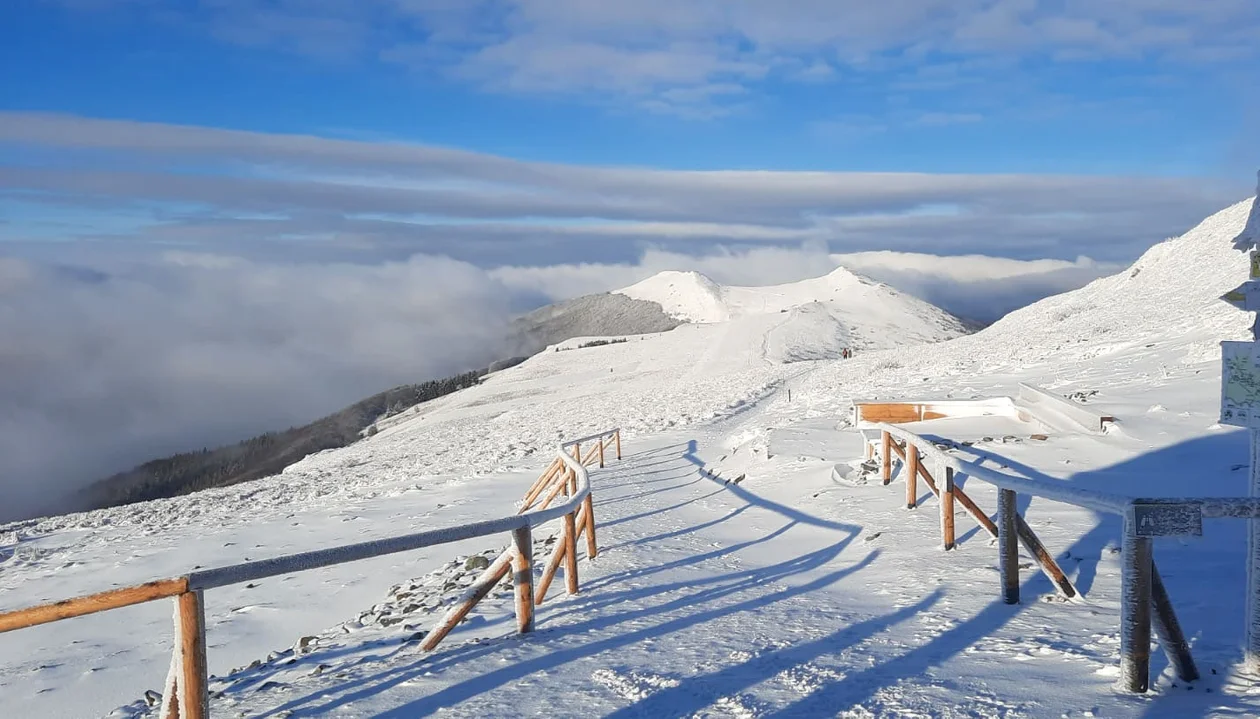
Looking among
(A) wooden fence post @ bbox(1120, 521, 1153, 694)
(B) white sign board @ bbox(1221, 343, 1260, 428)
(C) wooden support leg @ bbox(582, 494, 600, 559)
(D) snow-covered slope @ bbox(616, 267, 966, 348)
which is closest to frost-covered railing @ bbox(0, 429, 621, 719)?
(C) wooden support leg @ bbox(582, 494, 600, 559)

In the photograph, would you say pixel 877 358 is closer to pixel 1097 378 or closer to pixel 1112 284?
pixel 1112 284

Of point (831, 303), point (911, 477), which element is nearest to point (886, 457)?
point (911, 477)

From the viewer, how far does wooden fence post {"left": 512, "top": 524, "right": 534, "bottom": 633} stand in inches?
259

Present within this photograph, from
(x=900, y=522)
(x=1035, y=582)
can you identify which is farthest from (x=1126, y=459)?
(x=1035, y=582)

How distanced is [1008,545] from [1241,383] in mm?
2243

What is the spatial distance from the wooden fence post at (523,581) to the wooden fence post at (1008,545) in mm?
3568

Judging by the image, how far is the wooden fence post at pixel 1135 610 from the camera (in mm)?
4625

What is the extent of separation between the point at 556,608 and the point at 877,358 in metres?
45.3

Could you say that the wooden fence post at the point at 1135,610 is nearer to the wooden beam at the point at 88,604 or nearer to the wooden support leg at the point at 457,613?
the wooden support leg at the point at 457,613

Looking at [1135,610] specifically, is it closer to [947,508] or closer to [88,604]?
[947,508]

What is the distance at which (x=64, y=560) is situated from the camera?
16.8m

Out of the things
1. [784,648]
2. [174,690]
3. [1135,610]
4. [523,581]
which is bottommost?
[784,648]

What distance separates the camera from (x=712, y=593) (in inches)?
319

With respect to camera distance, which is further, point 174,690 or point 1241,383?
point 174,690
